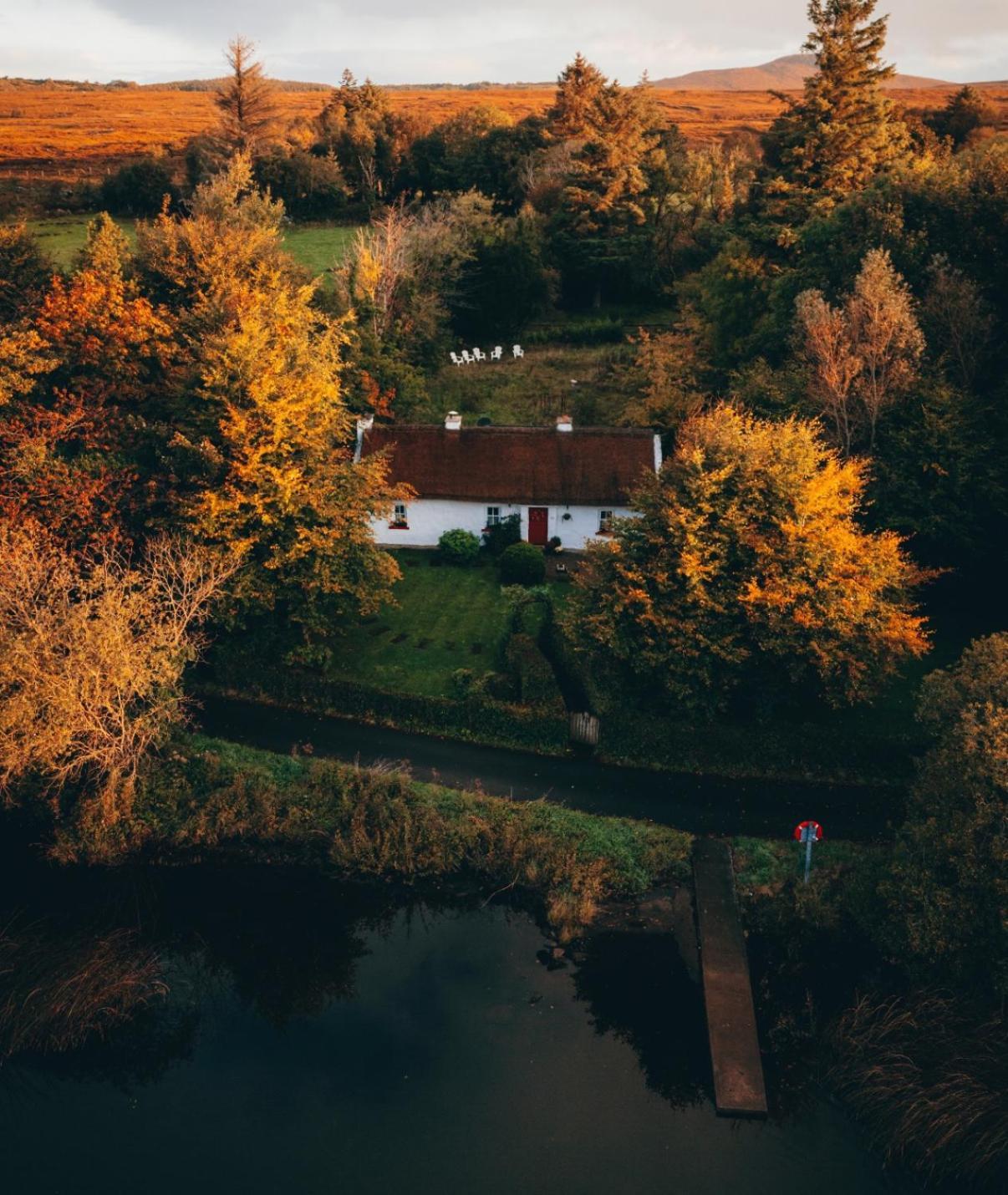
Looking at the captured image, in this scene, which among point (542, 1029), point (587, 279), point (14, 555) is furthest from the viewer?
point (587, 279)

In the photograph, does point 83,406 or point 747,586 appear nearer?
point 747,586

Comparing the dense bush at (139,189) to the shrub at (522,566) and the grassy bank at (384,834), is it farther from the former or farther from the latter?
the grassy bank at (384,834)

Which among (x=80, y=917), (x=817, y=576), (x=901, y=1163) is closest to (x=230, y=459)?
(x=80, y=917)

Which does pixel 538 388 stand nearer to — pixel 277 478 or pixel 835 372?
pixel 835 372

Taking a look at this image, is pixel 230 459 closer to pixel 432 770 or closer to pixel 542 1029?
pixel 432 770

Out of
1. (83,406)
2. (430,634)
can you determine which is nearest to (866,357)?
(430,634)

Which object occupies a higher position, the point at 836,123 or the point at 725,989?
the point at 836,123
